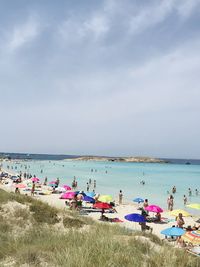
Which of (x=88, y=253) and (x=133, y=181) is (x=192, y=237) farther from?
(x=133, y=181)

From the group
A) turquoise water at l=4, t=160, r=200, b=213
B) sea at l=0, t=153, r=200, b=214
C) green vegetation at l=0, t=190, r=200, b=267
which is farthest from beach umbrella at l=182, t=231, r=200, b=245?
turquoise water at l=4, t=160, r=200, b=213

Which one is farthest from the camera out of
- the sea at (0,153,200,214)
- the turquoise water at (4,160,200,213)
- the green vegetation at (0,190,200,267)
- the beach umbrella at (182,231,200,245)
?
the turquoise water at (4,160,200,213)

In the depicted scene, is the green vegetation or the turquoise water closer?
the green vegetation

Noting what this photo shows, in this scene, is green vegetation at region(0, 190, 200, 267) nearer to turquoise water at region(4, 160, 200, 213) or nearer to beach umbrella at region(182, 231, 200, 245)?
beach umbrella at region(182, 231, 200, 245)

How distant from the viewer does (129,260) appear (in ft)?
19.8

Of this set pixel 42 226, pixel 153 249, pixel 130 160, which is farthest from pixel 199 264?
pixel 130 160

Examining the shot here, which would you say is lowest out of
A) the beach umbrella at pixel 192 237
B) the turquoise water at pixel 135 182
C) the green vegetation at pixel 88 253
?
the turquoise water at pixel 135 182

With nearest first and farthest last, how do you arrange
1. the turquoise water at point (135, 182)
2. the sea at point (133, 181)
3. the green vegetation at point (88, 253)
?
the green vegetation at point (88, 253), the sea at point (133, 181), the turquoise water at point (135, 182)

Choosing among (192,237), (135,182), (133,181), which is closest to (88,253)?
(192,237)

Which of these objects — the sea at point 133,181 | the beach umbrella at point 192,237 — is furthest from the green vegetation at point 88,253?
the sea at point 133,181

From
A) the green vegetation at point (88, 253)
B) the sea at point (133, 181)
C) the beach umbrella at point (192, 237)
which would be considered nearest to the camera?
the green vegetation at point (88, 253)

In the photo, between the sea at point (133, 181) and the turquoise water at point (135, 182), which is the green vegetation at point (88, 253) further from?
the turquoise water at point (135, 182)

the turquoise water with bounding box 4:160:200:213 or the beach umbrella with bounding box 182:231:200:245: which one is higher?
the beach umbrella with bounding box 182:231:200:245

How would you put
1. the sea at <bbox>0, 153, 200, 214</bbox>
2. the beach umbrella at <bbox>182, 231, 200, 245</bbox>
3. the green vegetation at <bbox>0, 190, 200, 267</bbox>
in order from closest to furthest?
the green vegetation at <bbox>0, 190, 200, 267</bbox>, the beach umbrella at <bbox>182, 231, 200, 245</bbox>, the sea at <bbox>0, 153, 200, 214</bbox>
